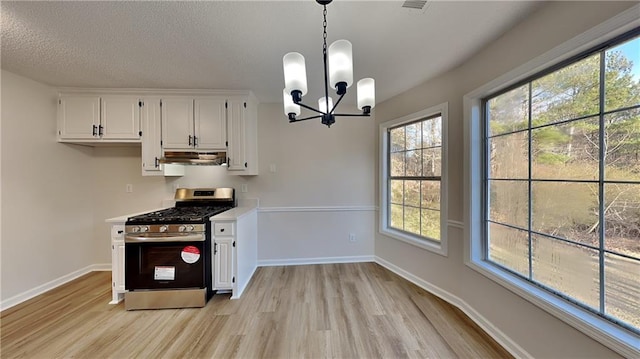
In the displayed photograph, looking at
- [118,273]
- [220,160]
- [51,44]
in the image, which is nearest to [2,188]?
[118,273]

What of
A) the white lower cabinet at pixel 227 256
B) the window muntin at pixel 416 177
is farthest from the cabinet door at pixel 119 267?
the window muntin at pixel 416 177

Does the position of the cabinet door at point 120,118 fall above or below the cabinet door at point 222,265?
above

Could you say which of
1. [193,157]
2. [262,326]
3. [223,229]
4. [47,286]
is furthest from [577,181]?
[47,286]

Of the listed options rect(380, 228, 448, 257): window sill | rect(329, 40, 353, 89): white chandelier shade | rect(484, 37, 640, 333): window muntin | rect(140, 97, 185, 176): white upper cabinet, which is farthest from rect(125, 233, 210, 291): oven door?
rect(484, 37, 640, 333): window muntin

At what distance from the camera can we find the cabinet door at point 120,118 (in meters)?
2.92

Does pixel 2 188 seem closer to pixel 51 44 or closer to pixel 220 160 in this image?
pixel 51 44

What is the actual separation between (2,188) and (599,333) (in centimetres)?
491

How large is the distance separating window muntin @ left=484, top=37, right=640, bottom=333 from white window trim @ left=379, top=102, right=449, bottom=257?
1.75 feet

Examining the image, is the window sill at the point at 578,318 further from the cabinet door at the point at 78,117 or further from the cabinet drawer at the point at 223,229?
the cabinet door at the point at 78,117

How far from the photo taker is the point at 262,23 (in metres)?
1.69

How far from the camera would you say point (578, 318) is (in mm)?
1337

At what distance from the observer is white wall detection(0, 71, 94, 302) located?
2.42 m

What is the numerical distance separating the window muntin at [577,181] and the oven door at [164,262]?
2.89m

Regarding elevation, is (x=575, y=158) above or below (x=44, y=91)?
below
